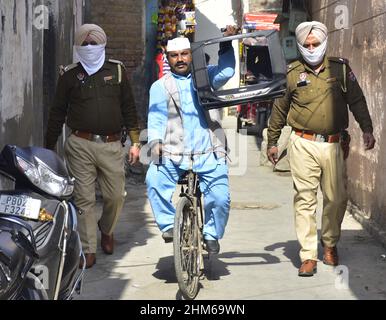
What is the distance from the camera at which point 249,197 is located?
432 inches

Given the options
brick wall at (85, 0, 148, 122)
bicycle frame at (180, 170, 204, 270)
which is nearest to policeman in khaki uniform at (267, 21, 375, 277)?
bicycle frame at (180, 170, 204, 270)

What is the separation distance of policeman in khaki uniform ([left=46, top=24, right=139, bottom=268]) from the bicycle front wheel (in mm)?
1017

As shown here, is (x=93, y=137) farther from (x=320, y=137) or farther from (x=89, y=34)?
(x=320, y=137)

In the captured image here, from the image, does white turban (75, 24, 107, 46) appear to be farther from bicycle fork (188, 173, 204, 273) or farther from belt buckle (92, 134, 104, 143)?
bicycle fork (188, 173, 204, 273)

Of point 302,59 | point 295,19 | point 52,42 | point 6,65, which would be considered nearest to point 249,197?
point 52,42

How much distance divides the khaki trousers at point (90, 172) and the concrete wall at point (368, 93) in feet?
8.61

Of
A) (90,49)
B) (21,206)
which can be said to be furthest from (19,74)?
(21,206)

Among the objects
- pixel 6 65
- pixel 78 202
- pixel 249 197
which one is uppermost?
pixel 6 65

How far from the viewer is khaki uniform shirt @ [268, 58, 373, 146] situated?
22.7 feet

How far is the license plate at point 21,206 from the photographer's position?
4441 mm

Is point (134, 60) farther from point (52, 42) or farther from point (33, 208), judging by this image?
point (33, 208)

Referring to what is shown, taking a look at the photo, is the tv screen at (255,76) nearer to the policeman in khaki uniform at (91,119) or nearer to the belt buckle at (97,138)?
the policeman in khaki uniform at (91,119)

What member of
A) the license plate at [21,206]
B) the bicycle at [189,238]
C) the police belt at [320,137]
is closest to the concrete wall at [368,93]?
the police belt at [320,137]
